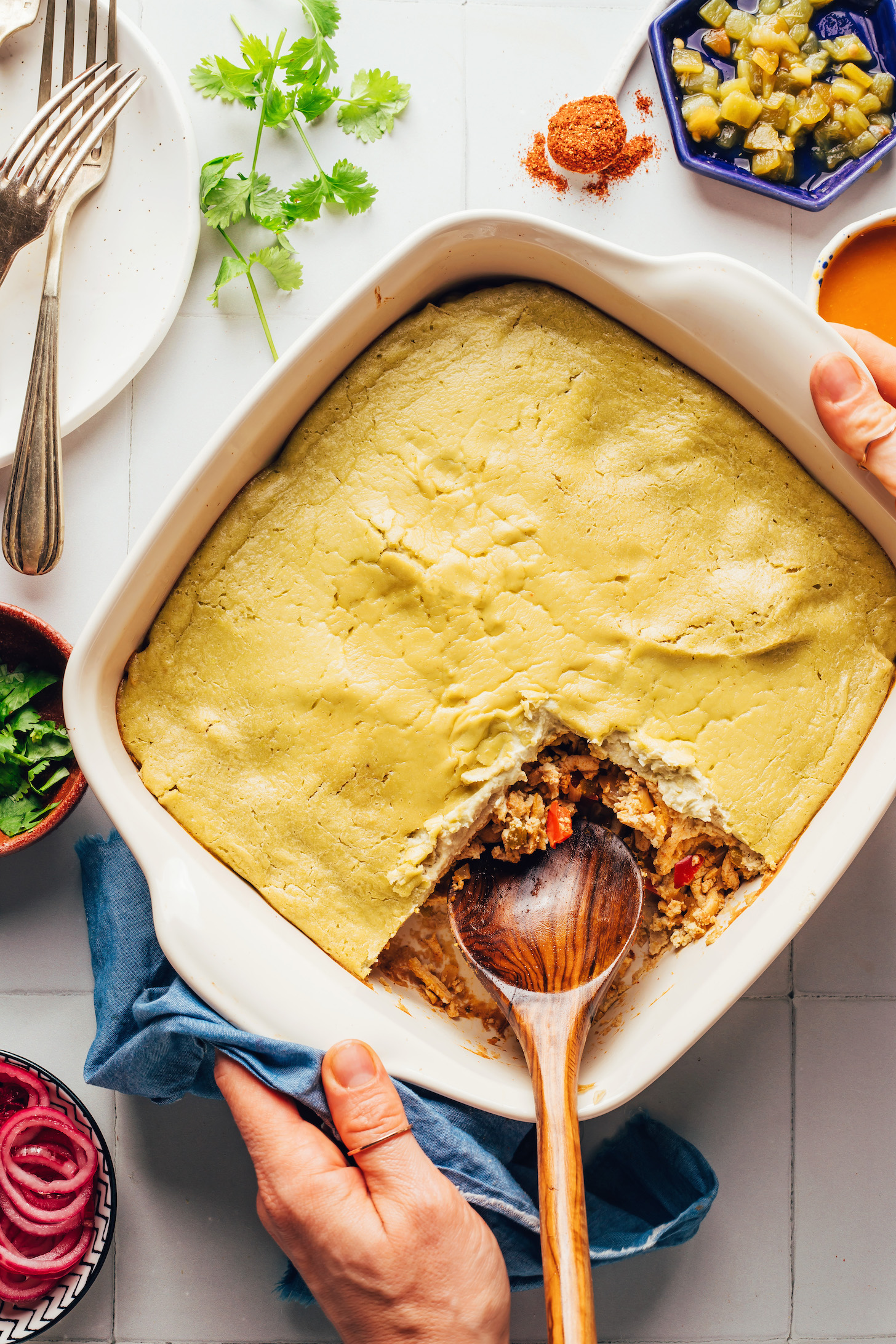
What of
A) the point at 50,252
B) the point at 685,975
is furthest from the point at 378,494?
the point at 685,975

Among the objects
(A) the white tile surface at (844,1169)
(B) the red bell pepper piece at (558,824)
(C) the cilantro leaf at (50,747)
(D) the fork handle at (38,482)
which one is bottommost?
(A) the white tile surface at (844,1169)

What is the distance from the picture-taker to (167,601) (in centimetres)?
187

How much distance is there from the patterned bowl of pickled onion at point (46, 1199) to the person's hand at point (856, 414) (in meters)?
2.12

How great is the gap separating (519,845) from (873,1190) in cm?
136

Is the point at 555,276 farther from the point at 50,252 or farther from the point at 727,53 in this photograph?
the point at 50,252

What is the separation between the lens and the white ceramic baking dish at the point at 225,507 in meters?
1.69

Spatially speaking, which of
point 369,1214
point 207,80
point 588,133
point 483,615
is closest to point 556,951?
point 369,1214

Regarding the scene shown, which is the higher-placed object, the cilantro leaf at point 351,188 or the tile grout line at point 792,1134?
the cilantro leaf at point 351,188

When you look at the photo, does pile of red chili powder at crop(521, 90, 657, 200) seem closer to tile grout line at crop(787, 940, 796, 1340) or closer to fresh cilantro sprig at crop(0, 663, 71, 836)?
fresh cilantro sprig at crop(0, 663, 71, 836)

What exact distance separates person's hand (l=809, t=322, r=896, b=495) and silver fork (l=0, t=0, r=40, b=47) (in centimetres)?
189

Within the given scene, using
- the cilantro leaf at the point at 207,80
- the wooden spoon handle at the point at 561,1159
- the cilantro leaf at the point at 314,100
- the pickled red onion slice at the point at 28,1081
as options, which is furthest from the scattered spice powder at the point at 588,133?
the pickled red onion slice at the point at 28,1081

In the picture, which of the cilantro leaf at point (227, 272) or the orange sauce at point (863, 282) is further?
the orange sauce at point (863, 282)

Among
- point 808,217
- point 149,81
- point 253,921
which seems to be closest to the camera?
point 253,921

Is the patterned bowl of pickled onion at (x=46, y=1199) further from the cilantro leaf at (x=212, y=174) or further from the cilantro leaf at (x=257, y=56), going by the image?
the cilantro leaf at (x=257, y=56)
